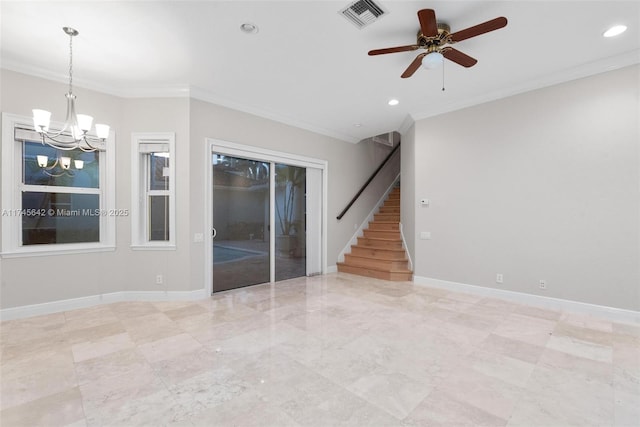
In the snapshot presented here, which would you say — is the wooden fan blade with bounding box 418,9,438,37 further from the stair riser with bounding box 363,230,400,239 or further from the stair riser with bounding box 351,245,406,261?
the stair riser with bounding box 363,230,400,239

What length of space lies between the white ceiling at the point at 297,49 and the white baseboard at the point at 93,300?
2.87 metres

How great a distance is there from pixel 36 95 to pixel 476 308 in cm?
626

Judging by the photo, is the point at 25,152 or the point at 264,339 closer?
the point at 264,339

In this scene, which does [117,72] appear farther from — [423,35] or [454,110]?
[454,110]

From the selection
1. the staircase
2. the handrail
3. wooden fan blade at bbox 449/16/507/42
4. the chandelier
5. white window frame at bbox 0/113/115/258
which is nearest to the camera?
wooden fan blade at bbox 449/16/507/42

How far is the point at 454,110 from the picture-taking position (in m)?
4.72

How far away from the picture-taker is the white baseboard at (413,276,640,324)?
3.34 m

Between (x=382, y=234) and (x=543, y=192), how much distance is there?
319cm

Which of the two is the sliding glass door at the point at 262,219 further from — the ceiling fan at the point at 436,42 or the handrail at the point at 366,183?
the ceiling fan at the point at 436,42

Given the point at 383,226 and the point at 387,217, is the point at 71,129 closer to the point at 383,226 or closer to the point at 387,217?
the point at 383,226

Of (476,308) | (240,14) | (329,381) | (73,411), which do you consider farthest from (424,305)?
(240,14)

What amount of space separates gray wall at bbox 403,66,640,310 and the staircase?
0.62 m

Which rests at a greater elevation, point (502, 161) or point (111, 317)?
point (502, 161)

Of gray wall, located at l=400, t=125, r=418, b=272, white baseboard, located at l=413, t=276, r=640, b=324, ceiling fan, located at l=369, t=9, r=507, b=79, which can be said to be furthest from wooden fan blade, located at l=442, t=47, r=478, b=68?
white baseboard, located at l=413, t=276, r=640, b=324
